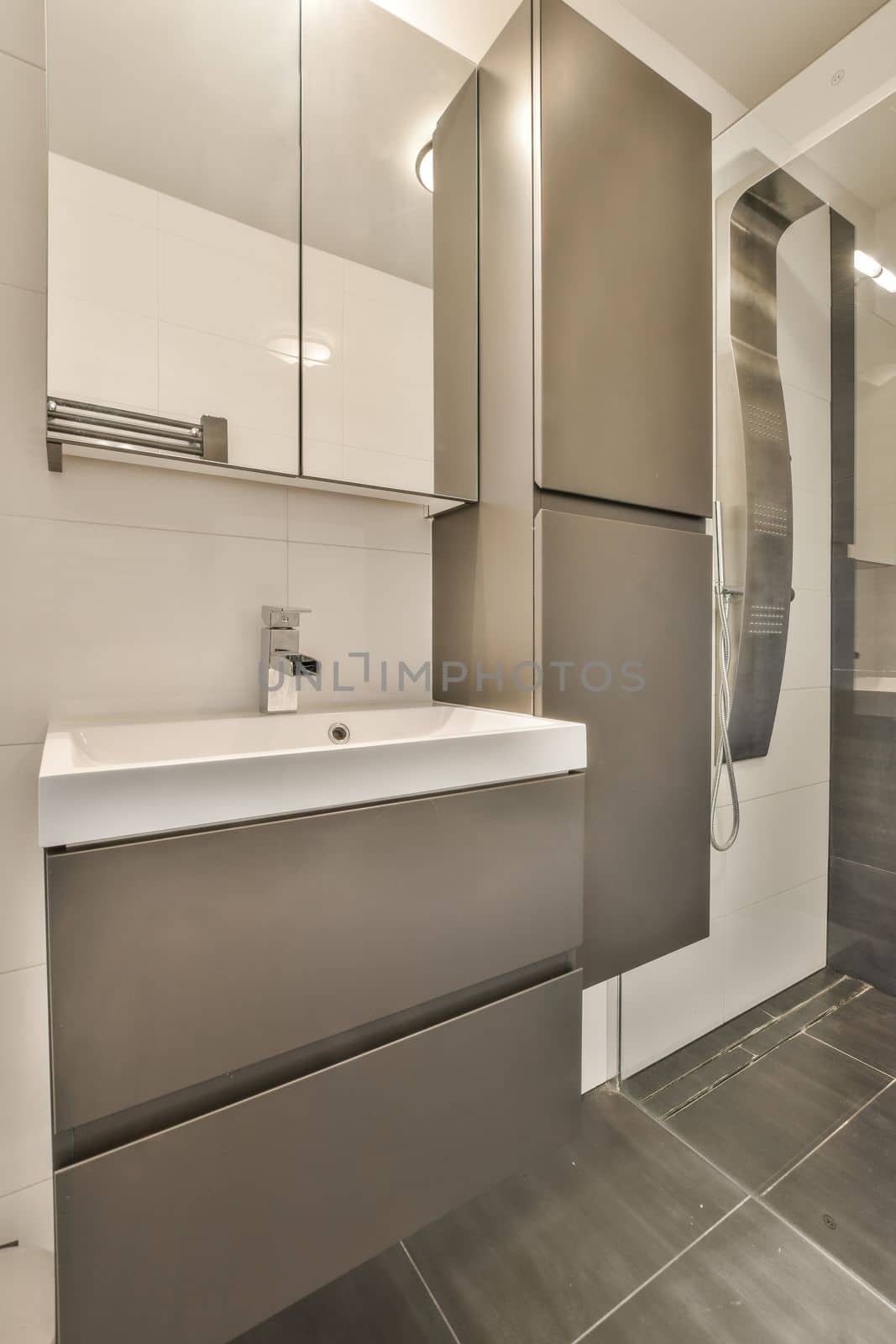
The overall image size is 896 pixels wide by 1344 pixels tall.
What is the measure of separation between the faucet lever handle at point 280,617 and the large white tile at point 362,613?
0.24 feet

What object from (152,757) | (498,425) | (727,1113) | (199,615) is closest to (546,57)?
(498,425)

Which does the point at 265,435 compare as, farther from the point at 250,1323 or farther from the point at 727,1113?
the point at 727,1113

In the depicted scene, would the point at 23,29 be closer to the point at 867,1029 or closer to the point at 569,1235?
the point at 569,1235

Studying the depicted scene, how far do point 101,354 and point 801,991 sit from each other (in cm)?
184

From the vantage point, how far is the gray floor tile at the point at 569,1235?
999mm

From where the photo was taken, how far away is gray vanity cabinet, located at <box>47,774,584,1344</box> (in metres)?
0.60

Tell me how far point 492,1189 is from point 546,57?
2.09m

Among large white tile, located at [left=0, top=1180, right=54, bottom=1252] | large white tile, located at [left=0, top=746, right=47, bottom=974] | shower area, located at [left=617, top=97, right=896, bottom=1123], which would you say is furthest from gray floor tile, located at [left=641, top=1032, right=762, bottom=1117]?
large white tile, located at [left=0, top=746, right=47, bottom=974]

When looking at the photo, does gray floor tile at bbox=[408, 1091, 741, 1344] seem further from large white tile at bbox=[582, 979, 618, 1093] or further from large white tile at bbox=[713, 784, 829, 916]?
large white tile at bbox=[713, 784, 829, 916]

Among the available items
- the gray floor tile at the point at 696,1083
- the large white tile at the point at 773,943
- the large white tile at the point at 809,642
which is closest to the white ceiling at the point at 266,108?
the large white tile at the point at 809,642

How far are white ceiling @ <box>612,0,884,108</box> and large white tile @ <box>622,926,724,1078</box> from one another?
2203mm

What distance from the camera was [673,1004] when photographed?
1498 mm

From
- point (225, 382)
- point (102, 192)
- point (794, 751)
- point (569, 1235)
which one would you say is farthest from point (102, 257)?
point (569, 1235)

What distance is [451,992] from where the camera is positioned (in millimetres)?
844
